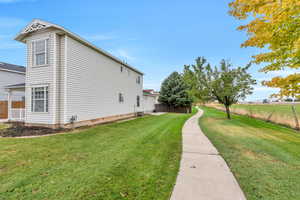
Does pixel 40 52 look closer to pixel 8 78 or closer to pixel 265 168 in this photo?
pixel 8 78

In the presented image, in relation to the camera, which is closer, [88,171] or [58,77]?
[88,171]

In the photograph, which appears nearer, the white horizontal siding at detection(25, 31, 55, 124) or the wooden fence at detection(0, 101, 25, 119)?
the white horizontal siding at detection(25, 31, 55, 124)

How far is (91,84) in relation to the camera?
896 centimetres

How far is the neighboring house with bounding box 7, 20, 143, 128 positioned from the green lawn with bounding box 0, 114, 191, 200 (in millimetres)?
3214

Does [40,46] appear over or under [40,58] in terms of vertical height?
over

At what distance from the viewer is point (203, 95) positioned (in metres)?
11.5

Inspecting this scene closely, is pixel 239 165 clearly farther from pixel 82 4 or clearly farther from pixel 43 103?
pixel 82 4

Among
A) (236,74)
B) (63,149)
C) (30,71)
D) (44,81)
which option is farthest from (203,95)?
(30,71)

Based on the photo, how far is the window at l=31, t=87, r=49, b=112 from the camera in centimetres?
739

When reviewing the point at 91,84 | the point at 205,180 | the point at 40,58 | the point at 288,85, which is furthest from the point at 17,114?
the point at 288,85

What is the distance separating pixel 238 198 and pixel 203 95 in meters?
10.3

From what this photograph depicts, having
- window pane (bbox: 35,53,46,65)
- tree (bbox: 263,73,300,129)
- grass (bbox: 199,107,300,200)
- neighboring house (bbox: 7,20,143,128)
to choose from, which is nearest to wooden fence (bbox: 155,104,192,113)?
neighboring house (bbox: 7,20,143,128)

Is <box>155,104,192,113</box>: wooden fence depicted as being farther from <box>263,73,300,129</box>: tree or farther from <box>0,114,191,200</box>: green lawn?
<box>0,114,191,200</box>: green lawn

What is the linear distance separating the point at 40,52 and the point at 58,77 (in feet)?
6.53
